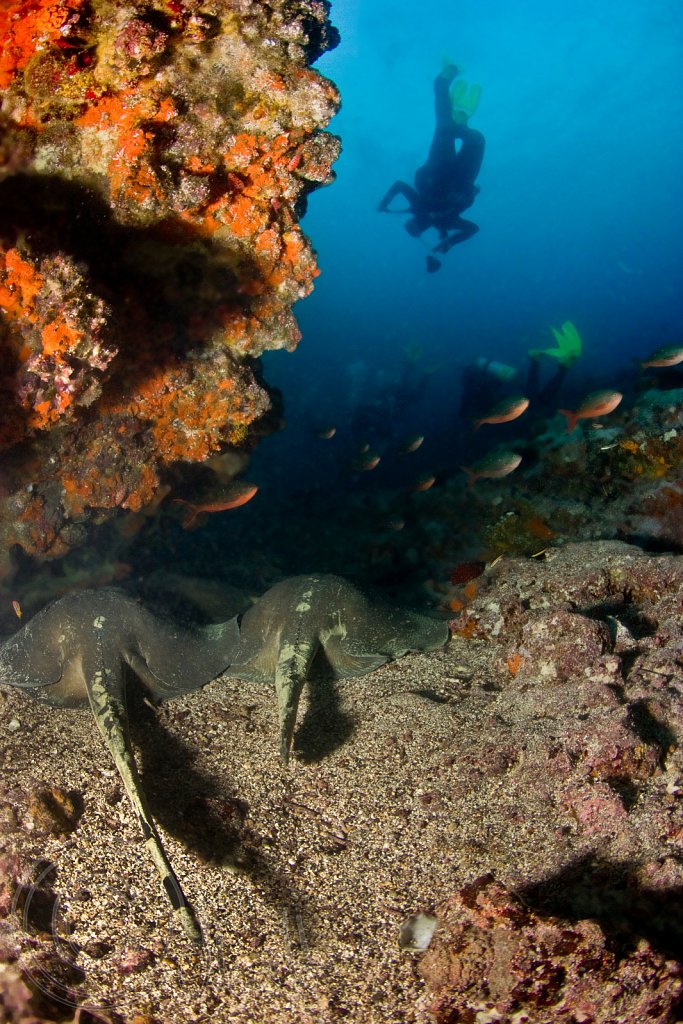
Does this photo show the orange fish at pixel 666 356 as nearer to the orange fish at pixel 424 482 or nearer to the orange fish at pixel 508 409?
the orange fish at pixel 508 409

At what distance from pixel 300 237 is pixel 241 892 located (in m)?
5.04

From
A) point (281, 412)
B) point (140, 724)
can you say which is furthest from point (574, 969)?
point (281, 412)

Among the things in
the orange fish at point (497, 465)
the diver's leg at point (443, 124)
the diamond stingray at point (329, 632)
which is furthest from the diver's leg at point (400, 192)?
the diamond stingray at point (329, 632)

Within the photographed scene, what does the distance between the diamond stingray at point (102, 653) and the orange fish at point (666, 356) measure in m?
6.96

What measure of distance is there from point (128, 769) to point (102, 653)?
1.43m

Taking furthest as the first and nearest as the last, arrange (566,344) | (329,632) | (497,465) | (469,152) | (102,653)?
(469,152) < (566,344) < (497,465) < (329,632) < (102,653)

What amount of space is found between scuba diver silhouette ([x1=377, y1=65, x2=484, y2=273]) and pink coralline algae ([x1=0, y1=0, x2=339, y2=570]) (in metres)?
12.8

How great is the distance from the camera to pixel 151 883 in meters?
2.82

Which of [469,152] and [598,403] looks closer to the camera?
[598,403]

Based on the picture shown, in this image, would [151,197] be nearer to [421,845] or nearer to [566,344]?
[421,845]

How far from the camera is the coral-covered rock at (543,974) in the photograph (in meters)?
2.09

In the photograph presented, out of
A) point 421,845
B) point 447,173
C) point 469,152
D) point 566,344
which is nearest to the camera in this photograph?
point 421,845

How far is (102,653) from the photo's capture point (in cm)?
440

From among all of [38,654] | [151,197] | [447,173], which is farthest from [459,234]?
[38,654]
